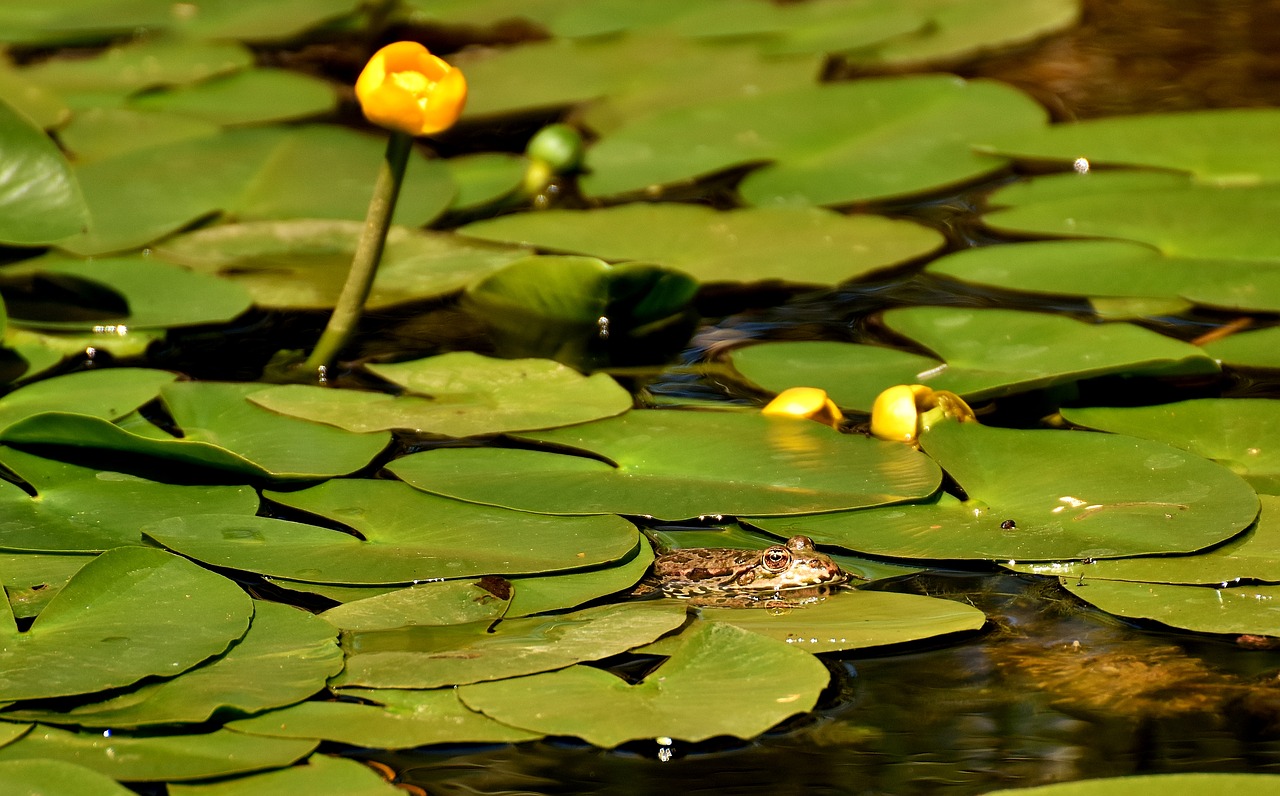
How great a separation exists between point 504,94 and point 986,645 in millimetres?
2081

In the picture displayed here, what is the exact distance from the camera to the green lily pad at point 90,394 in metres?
1.67

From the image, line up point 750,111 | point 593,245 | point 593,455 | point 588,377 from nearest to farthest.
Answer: point 593,455
point 588,377
point 593,245
point 750,111

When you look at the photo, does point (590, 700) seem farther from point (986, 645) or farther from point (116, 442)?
point (116, 442)

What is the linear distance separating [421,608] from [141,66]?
7.83 feet

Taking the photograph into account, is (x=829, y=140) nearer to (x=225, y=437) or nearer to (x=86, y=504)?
(x=225, y=437)

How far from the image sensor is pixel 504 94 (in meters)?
3.03

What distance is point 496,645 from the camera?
1223 millimetres

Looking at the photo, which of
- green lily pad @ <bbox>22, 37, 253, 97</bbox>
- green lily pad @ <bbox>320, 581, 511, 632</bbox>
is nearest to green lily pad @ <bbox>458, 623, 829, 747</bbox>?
green lily pad @ <bbox>320, 581, 511, 632</bbox>

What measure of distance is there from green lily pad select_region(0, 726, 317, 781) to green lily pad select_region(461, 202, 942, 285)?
118cm

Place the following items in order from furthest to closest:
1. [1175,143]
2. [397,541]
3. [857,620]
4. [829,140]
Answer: [829,140] < [1175,143] < [397,541] < [857,620]

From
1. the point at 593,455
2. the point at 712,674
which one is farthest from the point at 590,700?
the point at 593,455

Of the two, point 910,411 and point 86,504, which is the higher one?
point 910,411

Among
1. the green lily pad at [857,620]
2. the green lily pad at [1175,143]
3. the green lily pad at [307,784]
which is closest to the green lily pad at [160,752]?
the green lily pad at [307,784]

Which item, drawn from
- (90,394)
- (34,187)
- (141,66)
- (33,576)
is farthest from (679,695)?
(141,66)
